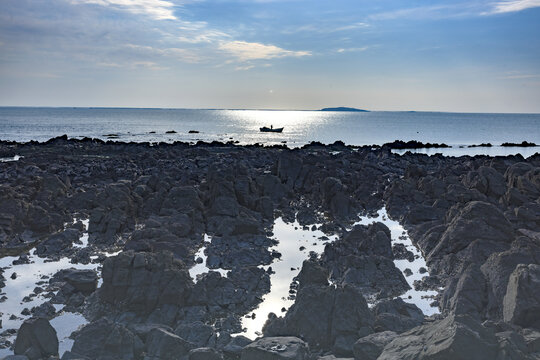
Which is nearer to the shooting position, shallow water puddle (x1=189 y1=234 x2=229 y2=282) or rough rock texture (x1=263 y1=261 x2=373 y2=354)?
rough rock texture (x1=263 y1=261 x2=373 y2=354)

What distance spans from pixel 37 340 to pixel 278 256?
1189 cm

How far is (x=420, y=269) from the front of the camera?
19.9 m

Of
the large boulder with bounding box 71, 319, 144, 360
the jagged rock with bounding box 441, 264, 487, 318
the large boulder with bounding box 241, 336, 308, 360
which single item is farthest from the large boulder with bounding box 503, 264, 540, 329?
the large boulder with bounding box 71, 319, 144, 360

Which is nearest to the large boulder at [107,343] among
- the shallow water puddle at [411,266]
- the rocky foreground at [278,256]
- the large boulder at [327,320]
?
the rocky foreground at [278,256]

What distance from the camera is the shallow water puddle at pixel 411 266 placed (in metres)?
16.4

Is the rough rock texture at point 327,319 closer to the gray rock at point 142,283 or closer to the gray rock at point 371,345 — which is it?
the gray rock at point 371,345

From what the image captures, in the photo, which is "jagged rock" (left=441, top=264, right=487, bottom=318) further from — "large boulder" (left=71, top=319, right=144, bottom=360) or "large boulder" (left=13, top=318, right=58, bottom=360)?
"large boulder" (left=13, top=318, right=58, bottom=360)

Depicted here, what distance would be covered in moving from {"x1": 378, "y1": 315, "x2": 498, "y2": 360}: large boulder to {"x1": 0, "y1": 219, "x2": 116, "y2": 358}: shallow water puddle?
30.9ft

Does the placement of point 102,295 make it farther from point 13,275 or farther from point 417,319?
point 417,319

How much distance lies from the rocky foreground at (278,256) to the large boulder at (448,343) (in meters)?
0.03

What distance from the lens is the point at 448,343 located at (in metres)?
9.02

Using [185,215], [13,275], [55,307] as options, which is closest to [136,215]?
[185,215]

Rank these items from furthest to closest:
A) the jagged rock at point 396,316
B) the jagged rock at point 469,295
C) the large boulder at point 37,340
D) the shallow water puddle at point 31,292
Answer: the jagged rock at point 469,295, the shallow water puddle at point 31,292, the jagged rock at point 396,316, the large boulder at point 37,340

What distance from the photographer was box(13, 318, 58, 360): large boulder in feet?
39.4
